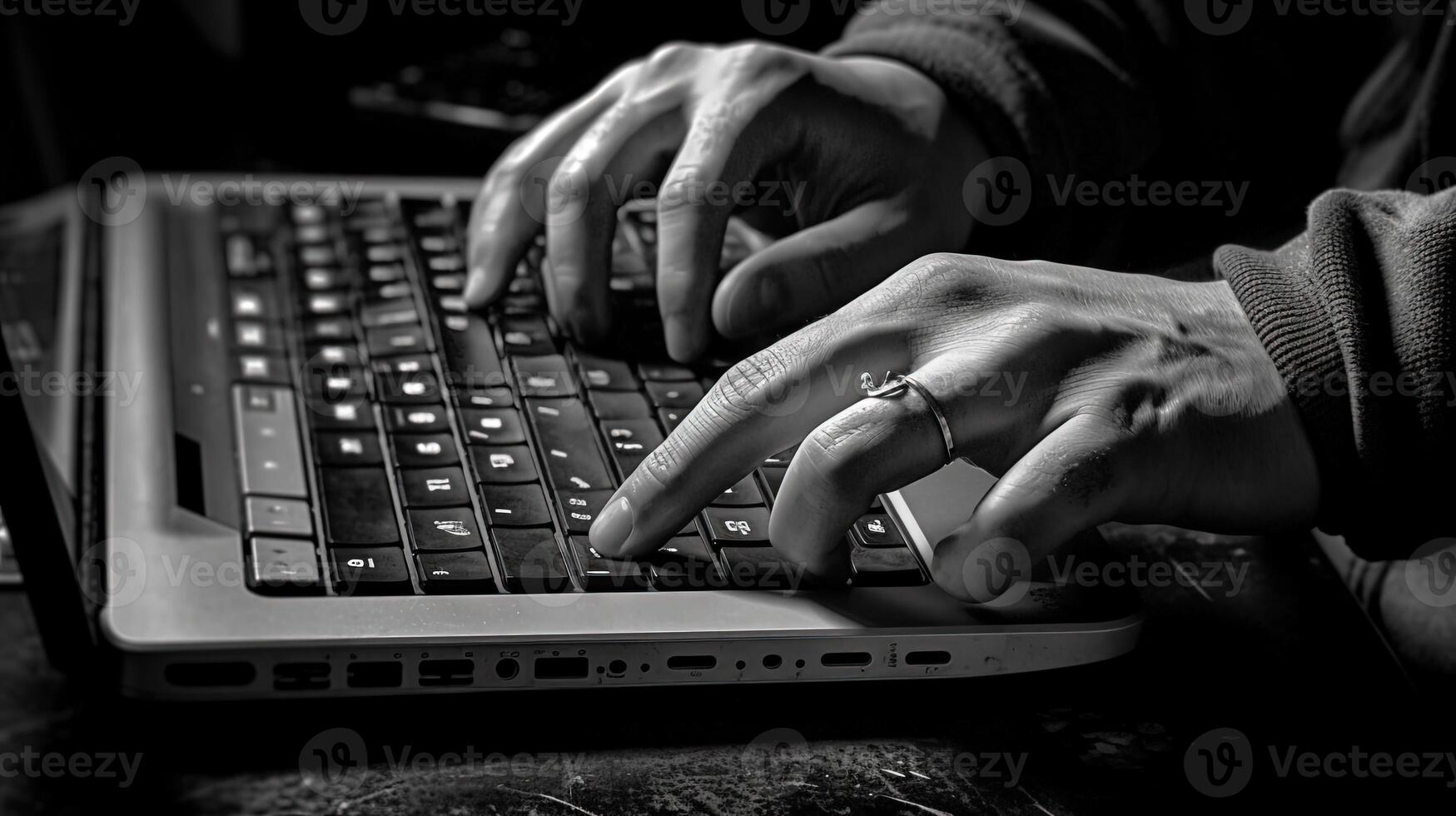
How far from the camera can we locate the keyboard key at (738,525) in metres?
0.50

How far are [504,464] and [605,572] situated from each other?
0.35 ft

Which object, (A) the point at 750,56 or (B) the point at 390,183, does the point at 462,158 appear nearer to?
(B) the point at 390,183

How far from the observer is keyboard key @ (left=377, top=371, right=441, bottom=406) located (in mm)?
610

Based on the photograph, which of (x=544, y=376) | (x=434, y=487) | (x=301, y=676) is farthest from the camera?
(x=544, y=376)

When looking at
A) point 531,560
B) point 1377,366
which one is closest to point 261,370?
point 531,560

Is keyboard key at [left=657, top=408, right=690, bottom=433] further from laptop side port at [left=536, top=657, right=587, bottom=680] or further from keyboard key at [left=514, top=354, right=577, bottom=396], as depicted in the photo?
laptop side port at [left=536, top=657, right=587, bottom=680]

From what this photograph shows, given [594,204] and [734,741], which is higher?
[594,204]

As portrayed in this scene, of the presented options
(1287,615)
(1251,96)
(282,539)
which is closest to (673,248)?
(282,539)

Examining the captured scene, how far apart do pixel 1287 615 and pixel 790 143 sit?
0.38 meters

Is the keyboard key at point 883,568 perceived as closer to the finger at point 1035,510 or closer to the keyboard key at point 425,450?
the finger at point 1035,510

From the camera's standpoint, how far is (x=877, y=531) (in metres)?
0.51

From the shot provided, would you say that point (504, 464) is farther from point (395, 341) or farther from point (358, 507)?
point (395, 341)

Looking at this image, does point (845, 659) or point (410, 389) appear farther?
point (410, 389)

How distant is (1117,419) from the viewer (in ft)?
1.57
